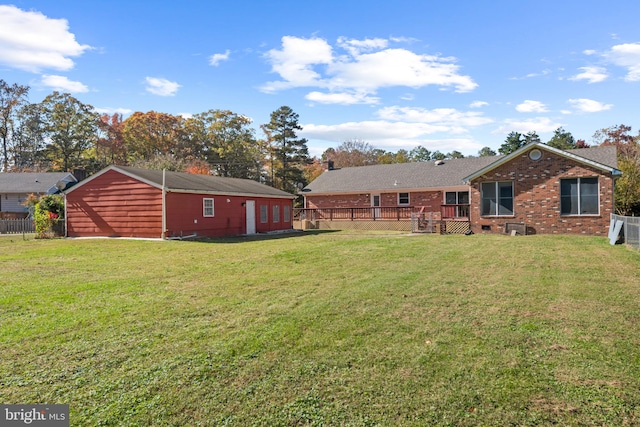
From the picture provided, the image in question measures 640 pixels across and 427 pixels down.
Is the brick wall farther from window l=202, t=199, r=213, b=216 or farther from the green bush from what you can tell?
the green bush

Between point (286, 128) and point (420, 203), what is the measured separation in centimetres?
2786

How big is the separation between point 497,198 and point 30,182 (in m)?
36.8

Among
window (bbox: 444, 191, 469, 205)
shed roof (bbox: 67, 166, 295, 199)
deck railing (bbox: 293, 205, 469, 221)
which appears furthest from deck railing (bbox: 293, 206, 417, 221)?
shed roof (bbox: 67, 166, 295, 199)

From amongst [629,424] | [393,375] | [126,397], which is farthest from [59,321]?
[629,424]

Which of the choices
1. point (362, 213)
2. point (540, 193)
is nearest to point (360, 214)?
point (362, 213)

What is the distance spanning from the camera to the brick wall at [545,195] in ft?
56.2

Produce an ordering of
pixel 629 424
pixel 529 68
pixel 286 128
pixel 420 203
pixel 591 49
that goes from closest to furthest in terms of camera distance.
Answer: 1. pixel 629 424
2. pixel 591 49
3. pixel 529 68
4. pixel 420 203
5. pixel 286 128

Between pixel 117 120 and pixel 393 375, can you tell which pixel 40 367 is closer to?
pixel 393 375

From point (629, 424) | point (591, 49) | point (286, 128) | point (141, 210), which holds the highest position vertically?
point (286, 128)

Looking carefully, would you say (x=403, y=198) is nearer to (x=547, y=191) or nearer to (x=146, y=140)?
(x=547, y=191)

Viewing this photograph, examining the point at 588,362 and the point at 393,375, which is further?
the point at 588,362

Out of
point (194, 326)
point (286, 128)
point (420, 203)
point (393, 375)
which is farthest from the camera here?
A: point (286, 128)

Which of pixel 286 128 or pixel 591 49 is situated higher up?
pixel 286 128

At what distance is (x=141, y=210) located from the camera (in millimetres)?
17969
